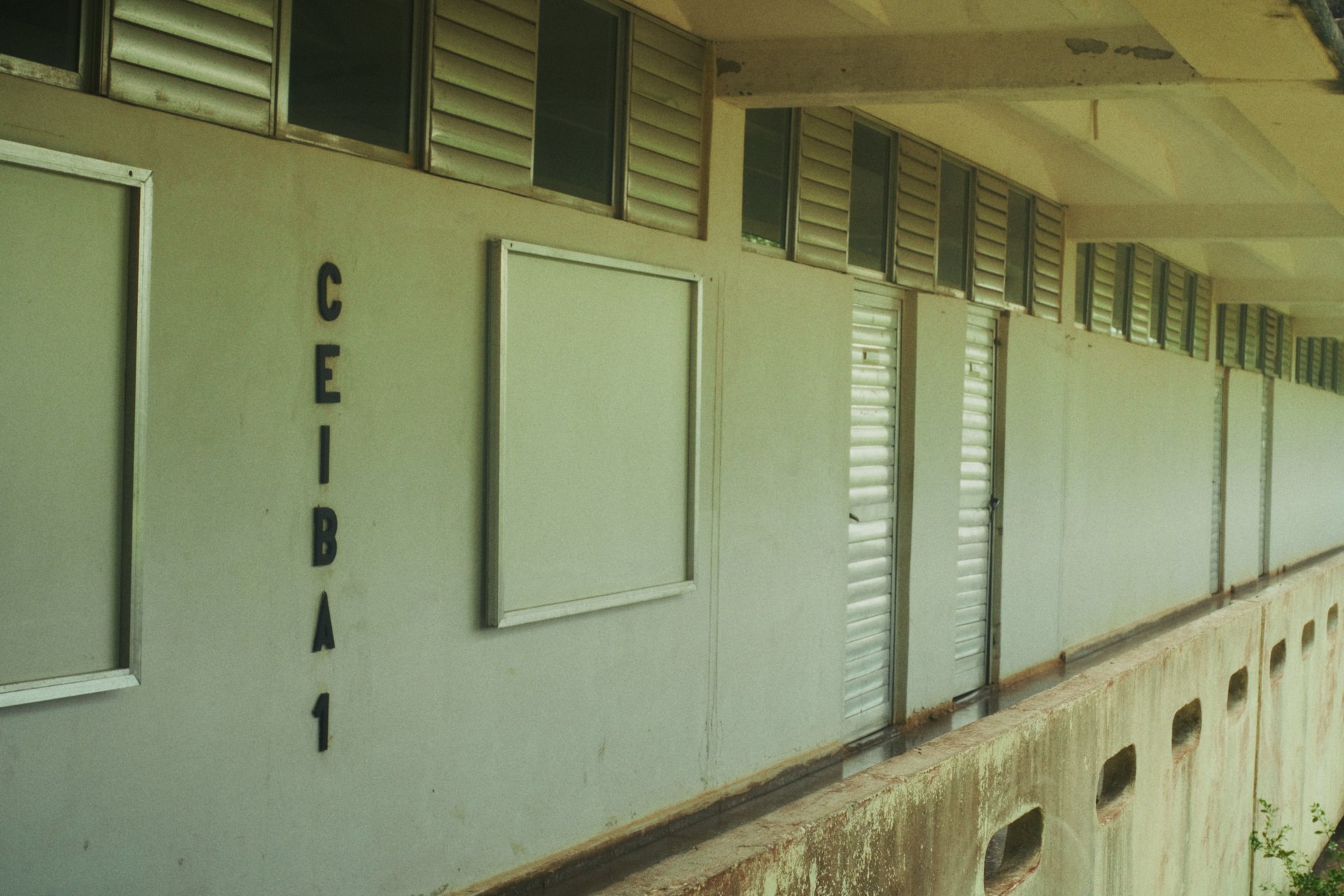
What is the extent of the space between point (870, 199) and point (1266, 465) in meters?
13.1

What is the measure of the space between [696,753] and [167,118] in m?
4.00

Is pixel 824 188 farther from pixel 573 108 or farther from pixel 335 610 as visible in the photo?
pixel 335 610

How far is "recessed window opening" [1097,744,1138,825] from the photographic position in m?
4.84

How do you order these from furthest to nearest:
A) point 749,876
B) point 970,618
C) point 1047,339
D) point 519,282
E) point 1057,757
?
point 1047,339
point 970,618
point 519,282
point 1057,757
point 749,876

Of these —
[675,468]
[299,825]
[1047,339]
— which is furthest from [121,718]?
[1047,339]

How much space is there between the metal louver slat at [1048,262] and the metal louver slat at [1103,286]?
101 cm

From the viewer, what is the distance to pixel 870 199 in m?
7.88

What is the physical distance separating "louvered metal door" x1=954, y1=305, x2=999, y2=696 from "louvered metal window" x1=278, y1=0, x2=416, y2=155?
17.7ft

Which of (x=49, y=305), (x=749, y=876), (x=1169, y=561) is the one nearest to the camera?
(x=749, y=876)

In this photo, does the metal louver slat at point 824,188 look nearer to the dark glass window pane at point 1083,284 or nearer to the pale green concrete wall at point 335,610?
the pale green concrete wall at point 335,610

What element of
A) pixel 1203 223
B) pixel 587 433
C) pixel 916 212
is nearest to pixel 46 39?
pixel 587 433

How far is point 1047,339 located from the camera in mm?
10398

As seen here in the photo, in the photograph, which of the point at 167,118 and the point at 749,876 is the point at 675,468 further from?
the point at 749,876

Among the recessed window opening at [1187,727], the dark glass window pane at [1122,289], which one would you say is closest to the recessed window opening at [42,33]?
the recessed window opening at [1187,727]
